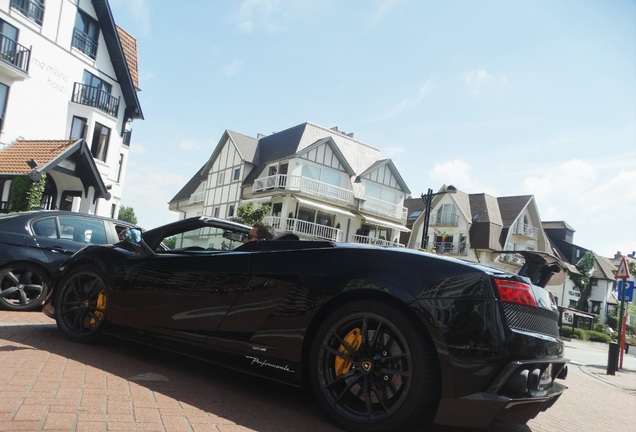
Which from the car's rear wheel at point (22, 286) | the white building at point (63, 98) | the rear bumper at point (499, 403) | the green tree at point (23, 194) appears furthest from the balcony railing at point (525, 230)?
the rear bumper at point (499, 403)

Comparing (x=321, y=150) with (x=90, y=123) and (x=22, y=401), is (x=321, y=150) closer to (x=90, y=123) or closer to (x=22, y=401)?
(x=90, y=123)

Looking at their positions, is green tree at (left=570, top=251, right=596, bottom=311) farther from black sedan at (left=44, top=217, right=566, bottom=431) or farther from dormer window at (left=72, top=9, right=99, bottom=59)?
black sedan at (left=44, top=217, right=566, bottom=431)

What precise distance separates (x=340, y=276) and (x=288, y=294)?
14.8 inches

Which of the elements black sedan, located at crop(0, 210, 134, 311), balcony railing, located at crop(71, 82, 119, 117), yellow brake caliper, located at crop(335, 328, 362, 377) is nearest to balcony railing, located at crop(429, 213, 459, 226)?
balcony railing, located at crop(71, 82, 119, 117)

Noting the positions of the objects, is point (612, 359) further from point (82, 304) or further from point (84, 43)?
point (84, 43)

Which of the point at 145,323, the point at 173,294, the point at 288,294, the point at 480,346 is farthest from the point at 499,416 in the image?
the point at 145,323

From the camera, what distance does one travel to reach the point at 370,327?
9.29 feet

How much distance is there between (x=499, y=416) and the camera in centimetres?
250

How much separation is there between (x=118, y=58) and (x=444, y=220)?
31526 mm

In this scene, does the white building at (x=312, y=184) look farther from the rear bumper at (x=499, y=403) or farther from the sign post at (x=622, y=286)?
the rear bumper at (x=499, y=403)

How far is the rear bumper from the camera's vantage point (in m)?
2.45

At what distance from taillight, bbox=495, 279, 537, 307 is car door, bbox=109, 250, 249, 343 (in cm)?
163

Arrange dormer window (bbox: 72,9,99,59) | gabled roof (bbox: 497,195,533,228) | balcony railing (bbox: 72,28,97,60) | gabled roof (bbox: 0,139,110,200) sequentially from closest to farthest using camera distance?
gabled roof (bbox: 0,139,110,200)
balcony railing (bbox: 72,28,97,60)
dormer window (bbox: 72,9,99,59)
gabled roof (bbox: 497,195,533,228)

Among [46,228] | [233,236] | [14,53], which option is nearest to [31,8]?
[14,53]
